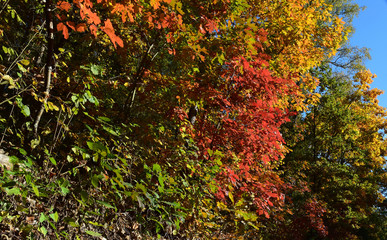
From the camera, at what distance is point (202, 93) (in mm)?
4395

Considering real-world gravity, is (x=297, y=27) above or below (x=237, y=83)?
above

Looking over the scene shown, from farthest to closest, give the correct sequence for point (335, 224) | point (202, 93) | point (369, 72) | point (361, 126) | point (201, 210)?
point (369, 72), point (361, 126), point (335, 224), point (202, 93), point (201, 210)

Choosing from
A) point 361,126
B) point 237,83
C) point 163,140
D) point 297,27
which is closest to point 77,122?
point 163,140

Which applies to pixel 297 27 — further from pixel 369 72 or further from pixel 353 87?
pixel 369 72

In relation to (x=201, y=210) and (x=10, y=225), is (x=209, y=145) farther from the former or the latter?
(x=10, y=225)

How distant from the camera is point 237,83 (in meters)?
4.62

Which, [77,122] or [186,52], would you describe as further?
[77,122]

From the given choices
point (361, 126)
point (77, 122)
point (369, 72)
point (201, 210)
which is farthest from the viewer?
point (369, 72)

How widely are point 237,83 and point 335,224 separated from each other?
34.4ft

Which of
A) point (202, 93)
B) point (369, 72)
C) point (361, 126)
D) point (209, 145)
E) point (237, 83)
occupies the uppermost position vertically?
point (369, 72)

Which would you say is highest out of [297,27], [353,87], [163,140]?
Result: [353,87]

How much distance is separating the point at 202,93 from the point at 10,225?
302 cm

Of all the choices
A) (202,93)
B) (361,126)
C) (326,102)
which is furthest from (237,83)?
(361,126)

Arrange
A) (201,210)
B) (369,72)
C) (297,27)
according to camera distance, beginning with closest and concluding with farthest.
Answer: (201,210) < (297,27) < (369,72)
